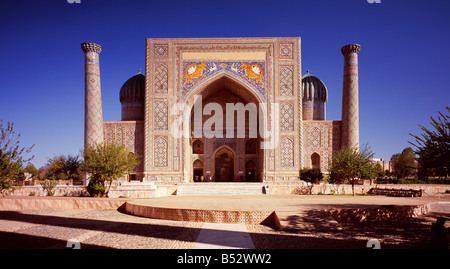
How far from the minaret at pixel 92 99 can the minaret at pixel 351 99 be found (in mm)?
12223

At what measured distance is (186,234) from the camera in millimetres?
5281

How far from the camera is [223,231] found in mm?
5480

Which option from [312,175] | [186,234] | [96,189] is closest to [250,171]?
[312,175]

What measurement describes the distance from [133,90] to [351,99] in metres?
12.4

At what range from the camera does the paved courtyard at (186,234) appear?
4566 millimetres

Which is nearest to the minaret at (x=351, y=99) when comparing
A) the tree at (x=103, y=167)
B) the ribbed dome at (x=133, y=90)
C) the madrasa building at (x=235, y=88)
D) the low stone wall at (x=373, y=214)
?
the madrasa building at (x=235, y=88)

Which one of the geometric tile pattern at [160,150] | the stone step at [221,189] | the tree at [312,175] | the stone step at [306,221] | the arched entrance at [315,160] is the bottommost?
the stone step at [221,189]

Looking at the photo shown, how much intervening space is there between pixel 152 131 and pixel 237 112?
547cm

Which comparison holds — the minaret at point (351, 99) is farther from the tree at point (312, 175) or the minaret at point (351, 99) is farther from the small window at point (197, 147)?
the small window at point (197, 147)

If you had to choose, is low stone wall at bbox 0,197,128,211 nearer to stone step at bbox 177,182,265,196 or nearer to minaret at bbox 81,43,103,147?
stone step at bbox 177,182,265,196

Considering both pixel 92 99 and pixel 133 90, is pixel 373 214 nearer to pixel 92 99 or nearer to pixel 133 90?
pixel 92 99

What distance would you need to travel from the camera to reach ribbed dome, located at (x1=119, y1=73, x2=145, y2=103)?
20.8 m
